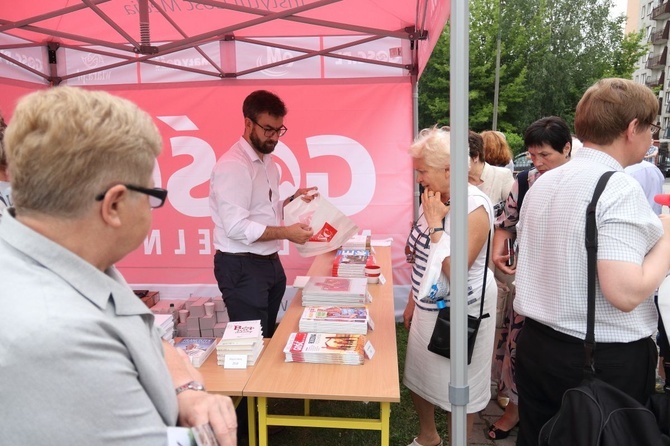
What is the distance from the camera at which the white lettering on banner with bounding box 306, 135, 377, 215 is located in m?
4.53

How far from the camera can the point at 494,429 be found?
2.84 m

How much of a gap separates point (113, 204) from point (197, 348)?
146cm

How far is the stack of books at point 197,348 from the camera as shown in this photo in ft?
6.35

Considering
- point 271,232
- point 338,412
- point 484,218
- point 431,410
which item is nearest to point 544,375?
point 484,218

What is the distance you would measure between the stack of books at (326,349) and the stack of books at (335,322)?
0.05m

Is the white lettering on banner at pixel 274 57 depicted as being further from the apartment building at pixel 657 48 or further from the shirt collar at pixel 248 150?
the apartment building at pixel 657 48

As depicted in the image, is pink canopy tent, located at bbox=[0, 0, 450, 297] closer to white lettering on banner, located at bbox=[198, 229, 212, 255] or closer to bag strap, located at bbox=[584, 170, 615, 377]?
white lettering on banner, located at bbox=[198, 229, 212, 255]

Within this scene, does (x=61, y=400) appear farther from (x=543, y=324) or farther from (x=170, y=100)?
(x=170, y=100)

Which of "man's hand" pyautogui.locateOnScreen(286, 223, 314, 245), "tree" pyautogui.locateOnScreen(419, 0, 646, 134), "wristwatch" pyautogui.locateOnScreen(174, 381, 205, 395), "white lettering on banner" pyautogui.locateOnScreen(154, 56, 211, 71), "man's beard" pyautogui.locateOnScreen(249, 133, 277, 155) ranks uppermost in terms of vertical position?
"tree" pyautogui.locateOnScreen(419, 0, 646, 134)

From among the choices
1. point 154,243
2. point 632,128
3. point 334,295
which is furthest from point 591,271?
point 154,243

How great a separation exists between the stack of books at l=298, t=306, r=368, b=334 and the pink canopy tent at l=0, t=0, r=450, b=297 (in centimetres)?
245

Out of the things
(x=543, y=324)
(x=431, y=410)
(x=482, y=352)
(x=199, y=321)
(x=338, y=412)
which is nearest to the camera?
(x=543, y=324)

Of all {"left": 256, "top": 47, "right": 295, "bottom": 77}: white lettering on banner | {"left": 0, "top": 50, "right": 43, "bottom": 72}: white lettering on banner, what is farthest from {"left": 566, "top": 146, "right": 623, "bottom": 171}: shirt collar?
{"left": 0, "top": 50, "right": 43, "bottom": 72}: white lettering on banner

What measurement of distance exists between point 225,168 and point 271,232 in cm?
45
